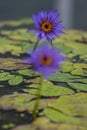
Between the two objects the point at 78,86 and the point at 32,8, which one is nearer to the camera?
the point at 78,86

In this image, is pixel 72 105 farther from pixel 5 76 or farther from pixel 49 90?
pixel 5 76

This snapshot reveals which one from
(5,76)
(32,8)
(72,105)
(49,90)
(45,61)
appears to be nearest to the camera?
(45,61)

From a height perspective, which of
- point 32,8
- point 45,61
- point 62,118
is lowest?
point 32,8

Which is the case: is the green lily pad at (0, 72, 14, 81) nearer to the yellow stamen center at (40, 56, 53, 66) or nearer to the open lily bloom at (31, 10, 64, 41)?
the open lily bloom at (31, 10, 64, 41)

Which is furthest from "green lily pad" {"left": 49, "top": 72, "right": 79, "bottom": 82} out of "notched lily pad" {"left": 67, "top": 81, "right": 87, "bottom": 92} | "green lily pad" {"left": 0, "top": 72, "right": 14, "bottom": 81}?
"green lily pad" {"left": 0, "top": 72, "right": 14, "bottom": 81}

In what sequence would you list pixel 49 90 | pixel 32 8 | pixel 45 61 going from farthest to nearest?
1. pixel 32 8
2. pixel 49 90
3. pixel 45 61

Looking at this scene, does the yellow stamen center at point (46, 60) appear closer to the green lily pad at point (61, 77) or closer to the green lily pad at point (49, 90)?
the green lily pad at point (49, 90)

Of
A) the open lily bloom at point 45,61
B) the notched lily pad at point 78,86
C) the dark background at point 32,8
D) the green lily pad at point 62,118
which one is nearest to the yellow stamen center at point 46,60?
the open lily bloom at point 45,61

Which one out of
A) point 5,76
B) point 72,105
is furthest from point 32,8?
point 72,105

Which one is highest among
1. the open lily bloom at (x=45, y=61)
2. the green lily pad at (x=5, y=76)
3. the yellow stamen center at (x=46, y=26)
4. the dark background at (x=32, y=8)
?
the yellow stamen center at (x=46, y=26)

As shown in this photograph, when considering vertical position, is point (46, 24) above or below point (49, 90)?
above
